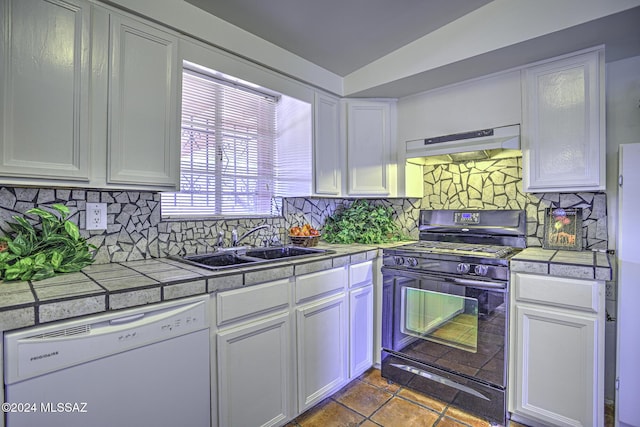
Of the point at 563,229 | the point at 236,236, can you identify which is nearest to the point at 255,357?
the point at 236,236

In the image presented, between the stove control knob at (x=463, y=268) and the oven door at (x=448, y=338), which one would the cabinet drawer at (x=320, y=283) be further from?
the stove control knob at (x=463, y=268)

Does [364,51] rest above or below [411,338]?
above

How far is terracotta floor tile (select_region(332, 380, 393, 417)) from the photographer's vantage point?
200 cm

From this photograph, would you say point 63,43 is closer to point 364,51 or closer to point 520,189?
point 364,51

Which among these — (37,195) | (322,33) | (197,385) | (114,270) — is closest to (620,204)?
(322,33)

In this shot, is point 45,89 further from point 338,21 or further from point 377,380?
point 377,380

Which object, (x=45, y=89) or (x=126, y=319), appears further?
(x=45, y=89)

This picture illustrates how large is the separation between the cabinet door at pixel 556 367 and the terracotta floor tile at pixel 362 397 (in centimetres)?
76

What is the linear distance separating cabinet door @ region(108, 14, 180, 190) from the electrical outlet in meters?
0.29

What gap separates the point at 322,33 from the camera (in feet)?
6.97

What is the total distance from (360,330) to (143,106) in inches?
75.4

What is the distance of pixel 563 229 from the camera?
2.19 meters

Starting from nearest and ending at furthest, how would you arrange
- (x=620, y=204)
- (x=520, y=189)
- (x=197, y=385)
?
(x=197, y=385)
(x=620, y=204)
(x=520, y=189)

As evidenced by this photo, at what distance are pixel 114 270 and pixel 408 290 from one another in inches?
68.4
